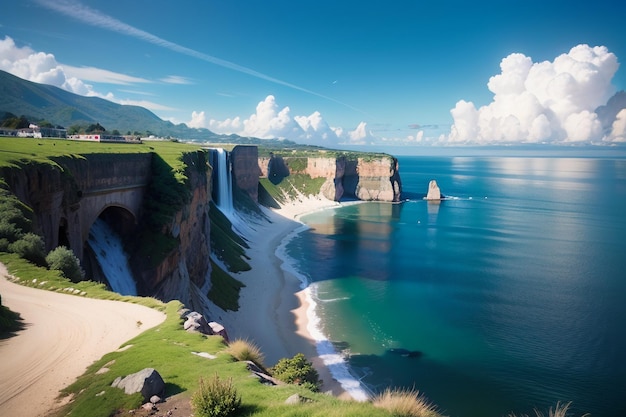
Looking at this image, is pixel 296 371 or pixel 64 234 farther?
pixel 64 234

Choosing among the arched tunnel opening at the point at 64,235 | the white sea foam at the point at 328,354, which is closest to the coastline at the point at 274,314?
the white sea foam at the point at 328,354

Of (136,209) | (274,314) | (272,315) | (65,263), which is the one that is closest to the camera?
(65,263)

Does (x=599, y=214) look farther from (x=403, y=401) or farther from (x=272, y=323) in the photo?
A: (x=403, y=401)

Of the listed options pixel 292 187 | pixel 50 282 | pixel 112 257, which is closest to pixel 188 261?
pixel 112 257

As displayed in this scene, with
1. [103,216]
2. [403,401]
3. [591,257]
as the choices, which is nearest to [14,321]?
[403,401]

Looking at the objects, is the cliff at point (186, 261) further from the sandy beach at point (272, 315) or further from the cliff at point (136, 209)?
the sandy beach at point (272, 315)

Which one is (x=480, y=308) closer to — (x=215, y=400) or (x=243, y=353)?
(x=243, y=353)
